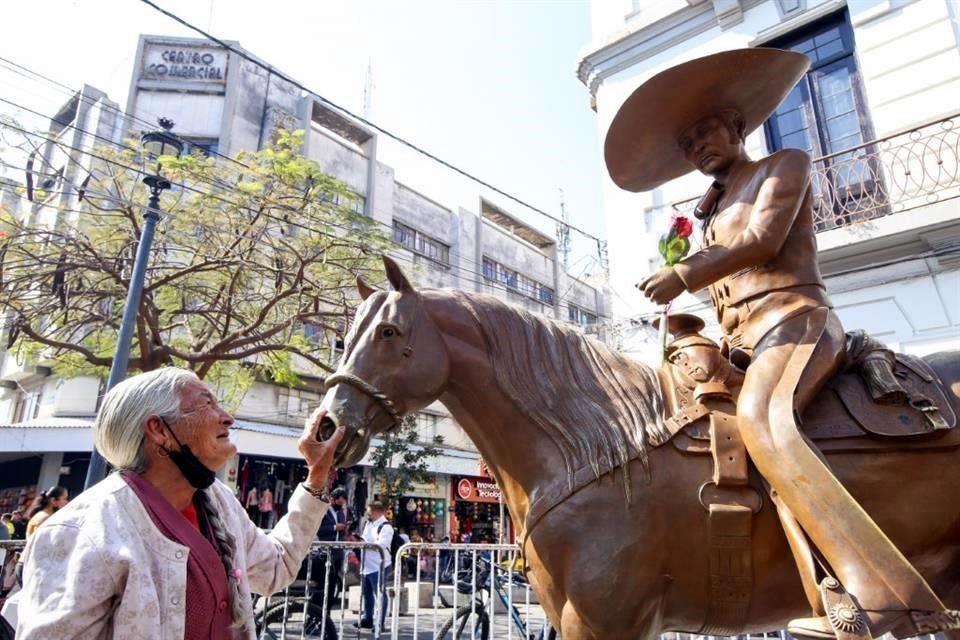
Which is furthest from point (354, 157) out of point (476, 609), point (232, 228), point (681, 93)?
point (681, 93)

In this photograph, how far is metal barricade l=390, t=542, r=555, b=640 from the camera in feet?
18.9

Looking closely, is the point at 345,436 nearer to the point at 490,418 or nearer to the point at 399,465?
the point at 490,418

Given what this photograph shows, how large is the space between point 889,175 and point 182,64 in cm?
2294

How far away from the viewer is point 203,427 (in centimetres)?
187

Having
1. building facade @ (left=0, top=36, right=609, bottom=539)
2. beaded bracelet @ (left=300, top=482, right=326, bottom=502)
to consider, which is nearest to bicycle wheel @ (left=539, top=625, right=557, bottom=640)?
beaded bracelet @ (left=300, top=482, right=326, bottom=502)

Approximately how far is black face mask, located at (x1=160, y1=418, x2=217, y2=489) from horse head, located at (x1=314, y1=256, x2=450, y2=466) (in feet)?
1.84

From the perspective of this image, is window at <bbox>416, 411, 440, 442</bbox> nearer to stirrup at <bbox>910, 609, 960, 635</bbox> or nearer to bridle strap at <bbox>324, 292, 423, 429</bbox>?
bridle strap at <bbox>324, 292, 423, 429</bbox>

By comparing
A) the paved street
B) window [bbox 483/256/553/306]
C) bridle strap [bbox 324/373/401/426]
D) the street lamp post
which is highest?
window [bbox 483/256/553/306]

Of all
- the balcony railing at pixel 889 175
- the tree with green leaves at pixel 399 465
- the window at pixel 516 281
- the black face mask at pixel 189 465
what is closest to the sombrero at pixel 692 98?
the black face mask at pixel 189 465

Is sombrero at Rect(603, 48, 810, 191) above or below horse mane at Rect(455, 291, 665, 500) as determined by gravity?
above

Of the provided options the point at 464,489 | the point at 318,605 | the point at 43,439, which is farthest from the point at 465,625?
the point at 464,489

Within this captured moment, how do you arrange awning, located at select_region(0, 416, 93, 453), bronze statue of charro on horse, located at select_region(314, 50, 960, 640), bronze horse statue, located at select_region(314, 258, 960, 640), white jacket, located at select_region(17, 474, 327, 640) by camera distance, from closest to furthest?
1. white jacket, located at select_region(17, 474, 327, 640)
2. bronze statue of charro on horse, located at select_region(314, 50, 960, 640)
3. bronze horse statue, located at select_region(314, 258, 960, 640)
4. awning, located at select_region(0, 416, 93, 453)

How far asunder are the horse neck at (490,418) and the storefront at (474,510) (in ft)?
74.0

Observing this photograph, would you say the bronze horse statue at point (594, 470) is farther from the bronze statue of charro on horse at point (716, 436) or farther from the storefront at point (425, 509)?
the storefront at point (425, 509)
